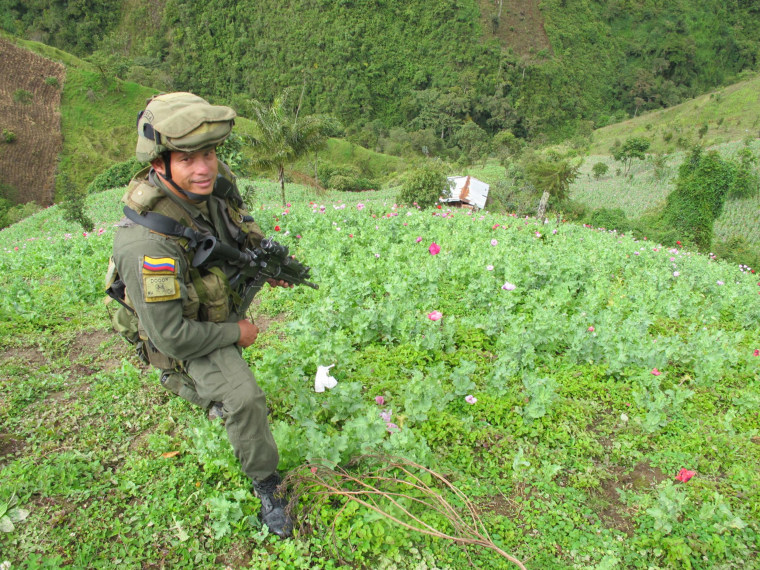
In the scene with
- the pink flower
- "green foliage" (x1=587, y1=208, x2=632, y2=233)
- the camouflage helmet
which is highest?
the camouflage helmet

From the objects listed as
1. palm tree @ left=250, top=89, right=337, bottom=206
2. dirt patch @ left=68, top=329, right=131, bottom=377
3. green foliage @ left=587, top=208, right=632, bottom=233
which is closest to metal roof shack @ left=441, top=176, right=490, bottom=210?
green foliage @ left=587, top=208, right=632, bottom=233

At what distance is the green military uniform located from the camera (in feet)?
6.62

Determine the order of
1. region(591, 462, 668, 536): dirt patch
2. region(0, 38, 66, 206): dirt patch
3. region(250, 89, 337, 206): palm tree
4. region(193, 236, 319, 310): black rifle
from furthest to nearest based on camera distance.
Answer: region(0, 38, 66, 206): dirt patch, region(250, 89, 337, 206): palm tree, region(591, 462, 668, 536): dirt patch, region(193, 236, 319, 310): black rifle

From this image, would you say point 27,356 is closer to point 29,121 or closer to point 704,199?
point 704,199

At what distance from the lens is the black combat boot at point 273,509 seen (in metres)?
2.49

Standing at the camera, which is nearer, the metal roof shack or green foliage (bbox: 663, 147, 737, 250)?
green foliage (bbox: 663, 147, 737, 250)

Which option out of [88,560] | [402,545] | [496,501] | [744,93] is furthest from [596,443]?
[744,93]

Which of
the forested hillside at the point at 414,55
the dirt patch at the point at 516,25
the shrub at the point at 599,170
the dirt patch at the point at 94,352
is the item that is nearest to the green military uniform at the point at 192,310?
the dirt patch at the point at 94,352

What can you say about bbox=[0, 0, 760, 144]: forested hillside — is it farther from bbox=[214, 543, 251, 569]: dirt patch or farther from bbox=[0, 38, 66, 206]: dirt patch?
bbox=[214, 543, 251, 569]: dirt patch

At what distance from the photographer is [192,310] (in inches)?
89.7

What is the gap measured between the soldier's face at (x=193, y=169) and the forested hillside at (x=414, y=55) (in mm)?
82521

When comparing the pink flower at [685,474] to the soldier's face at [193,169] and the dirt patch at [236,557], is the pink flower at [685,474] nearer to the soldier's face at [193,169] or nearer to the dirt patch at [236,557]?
the dirt patch at [236,557]

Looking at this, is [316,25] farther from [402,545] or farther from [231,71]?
[402,545]

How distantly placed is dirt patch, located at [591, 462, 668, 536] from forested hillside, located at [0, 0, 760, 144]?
8217 cm
